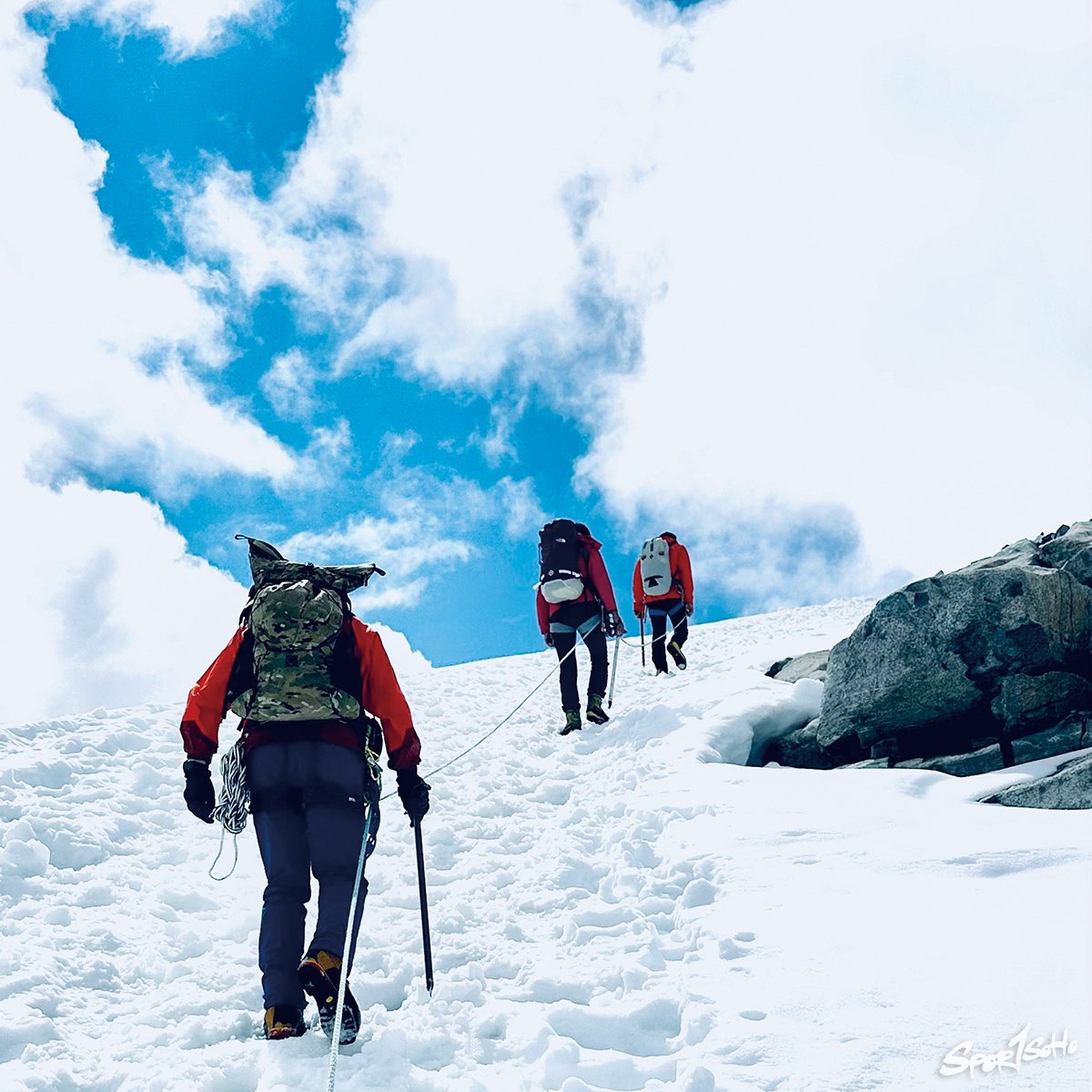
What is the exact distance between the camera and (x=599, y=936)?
16.5 ft

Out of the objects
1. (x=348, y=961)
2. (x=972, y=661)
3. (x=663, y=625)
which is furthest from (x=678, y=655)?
(x=348, y=961)

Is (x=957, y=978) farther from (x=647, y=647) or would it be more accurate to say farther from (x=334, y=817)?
(x=647, y=647)

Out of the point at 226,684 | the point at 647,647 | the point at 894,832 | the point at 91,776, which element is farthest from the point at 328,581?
the point at 647,647

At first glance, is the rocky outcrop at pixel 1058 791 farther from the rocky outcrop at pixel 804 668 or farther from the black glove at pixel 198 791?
the black glove at pixel 198 791

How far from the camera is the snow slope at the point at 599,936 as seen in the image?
3605mm

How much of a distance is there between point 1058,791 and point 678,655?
804cm

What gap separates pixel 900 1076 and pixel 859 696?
5.48 m

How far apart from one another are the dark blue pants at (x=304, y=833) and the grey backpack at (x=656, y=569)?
915cm

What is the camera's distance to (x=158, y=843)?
695 centimetres

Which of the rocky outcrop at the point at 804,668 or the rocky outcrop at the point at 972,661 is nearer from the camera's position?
the rocky outcrop at the point at 972,661

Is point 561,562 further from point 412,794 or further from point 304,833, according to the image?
point 304,833

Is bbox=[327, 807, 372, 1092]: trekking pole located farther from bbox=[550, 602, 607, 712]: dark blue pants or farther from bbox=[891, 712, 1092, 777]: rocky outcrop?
bbox=[550, 602, 607, 712]: dark blue pants

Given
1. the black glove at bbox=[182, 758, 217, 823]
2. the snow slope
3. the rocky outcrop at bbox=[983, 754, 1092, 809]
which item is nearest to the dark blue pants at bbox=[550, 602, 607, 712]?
the snow slope

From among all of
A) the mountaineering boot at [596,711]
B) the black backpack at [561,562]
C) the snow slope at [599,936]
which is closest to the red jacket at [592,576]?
the black backpack at [561,562]
